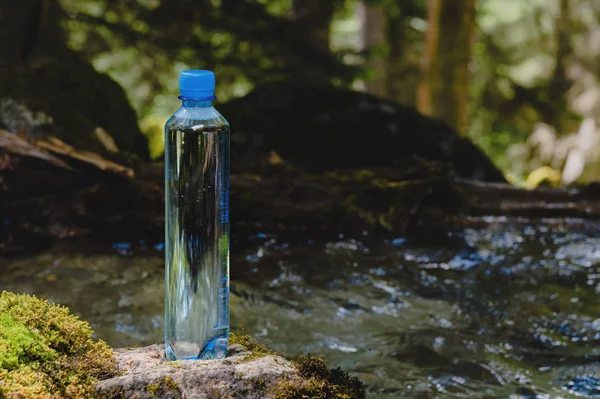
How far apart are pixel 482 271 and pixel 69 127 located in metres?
3.58

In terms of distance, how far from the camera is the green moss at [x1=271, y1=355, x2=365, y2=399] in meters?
1.80

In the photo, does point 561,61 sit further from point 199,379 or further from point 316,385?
point 199,379

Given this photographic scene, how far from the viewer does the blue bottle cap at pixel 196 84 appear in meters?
1.87

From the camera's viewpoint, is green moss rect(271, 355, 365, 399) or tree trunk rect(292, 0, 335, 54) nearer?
green moss rect(271, 355, 365, 399)

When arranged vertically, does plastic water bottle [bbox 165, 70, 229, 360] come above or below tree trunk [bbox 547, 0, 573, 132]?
below

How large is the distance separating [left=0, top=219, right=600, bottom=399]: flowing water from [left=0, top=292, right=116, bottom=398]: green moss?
1345mm

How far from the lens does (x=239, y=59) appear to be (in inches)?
306

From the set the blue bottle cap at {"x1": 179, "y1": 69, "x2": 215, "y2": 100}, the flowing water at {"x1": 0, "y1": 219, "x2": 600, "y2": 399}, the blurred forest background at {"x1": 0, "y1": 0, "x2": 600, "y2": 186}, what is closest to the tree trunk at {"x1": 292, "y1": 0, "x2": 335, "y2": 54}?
the blurred forest background at {"x1": 0, "y1": 0, "x2": 600, "y2": 186}

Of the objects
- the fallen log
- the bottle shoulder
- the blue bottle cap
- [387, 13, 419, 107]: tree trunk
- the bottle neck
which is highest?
[387, 13, 419, 107]: tree trunk

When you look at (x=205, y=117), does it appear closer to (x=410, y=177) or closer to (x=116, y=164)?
(x=116, y=164)

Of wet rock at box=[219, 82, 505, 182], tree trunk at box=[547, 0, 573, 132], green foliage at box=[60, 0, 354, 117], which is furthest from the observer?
tree trunk at box=[547, 0, 573, 132]

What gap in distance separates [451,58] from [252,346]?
9888mm

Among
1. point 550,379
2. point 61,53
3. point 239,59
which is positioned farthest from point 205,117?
point 239,59

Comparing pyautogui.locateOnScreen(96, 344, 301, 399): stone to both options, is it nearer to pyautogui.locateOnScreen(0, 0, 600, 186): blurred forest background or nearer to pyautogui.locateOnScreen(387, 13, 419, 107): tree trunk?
pyautogui.locateOnScreen(0, 0, 600, 186): blurred forest background
